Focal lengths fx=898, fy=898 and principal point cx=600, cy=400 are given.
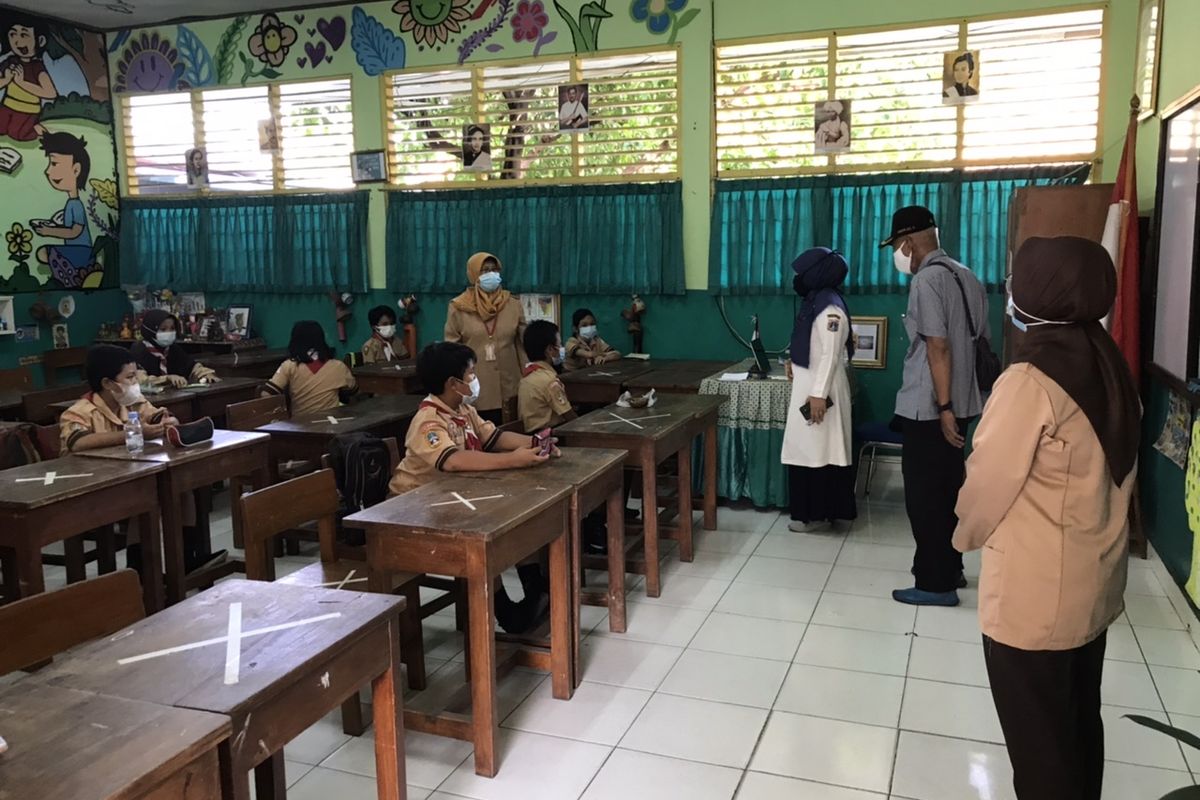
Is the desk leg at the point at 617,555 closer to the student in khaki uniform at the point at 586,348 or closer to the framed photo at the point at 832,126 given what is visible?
the student in khaki uniform at the point at 586,348

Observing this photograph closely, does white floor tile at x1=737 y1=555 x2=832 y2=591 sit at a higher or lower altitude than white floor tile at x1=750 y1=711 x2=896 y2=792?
higher

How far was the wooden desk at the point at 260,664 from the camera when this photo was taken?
1.62 m

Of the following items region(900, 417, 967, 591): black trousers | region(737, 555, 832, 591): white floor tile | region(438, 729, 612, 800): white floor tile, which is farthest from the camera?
region(737, 555, 832, 591): white floor tile

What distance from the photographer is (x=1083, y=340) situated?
189 cm

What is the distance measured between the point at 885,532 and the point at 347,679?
3763 mm

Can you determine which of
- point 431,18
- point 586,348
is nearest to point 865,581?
point 586,348

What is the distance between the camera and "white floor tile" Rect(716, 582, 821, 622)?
3.87 meters

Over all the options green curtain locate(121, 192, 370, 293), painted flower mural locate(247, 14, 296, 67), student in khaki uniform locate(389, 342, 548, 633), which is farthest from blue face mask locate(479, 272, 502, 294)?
painted flower mural locate(247, 14, 296, 67)

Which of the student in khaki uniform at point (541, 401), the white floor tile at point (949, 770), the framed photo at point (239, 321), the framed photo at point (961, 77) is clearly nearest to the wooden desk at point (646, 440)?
the student in khaki uniform at point (541, 401)

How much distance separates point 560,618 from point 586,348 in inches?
142

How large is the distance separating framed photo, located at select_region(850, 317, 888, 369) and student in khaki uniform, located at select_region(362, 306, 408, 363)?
342cm

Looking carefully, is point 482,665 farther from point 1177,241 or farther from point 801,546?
point 1177,241

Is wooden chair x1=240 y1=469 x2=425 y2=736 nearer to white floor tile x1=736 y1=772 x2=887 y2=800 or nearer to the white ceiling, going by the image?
white floor tile x1=736 y1=772 x2=887 y2=800

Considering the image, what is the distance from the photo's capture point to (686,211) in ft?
21.4
